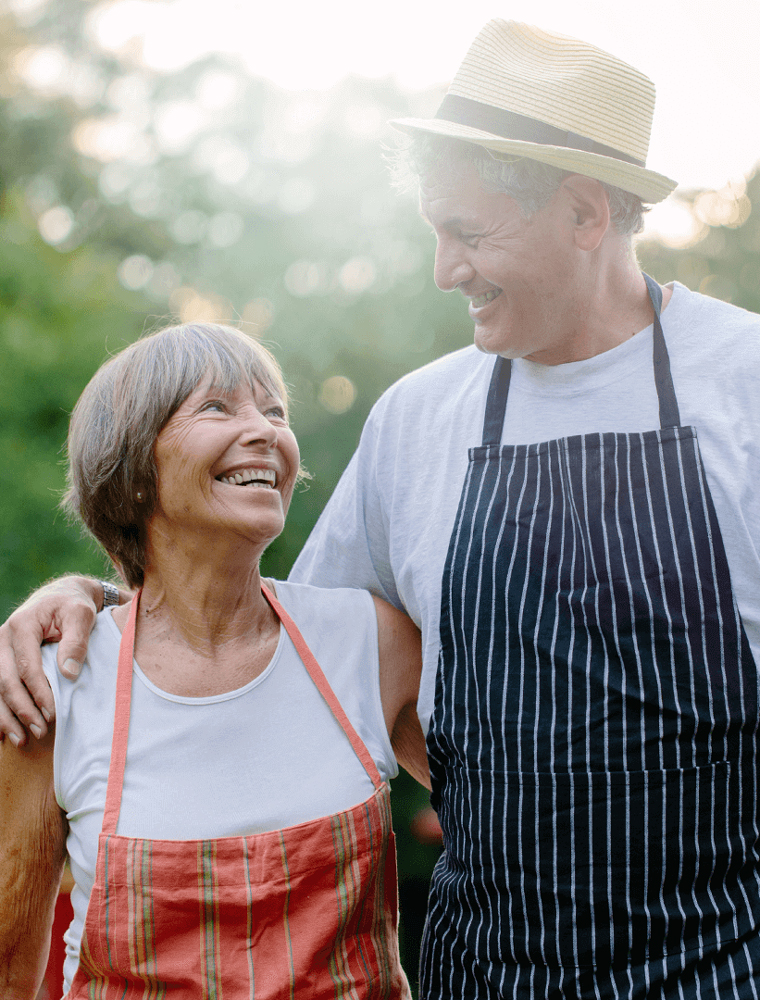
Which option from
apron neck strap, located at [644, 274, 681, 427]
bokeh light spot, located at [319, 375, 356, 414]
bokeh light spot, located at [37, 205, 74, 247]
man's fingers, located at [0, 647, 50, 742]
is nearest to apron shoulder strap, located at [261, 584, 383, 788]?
man's fingers, located at [0, 647, 50, 742]

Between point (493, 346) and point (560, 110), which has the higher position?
point (560, 110)

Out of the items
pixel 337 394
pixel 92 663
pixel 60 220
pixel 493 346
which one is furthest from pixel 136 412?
pixel 60 220

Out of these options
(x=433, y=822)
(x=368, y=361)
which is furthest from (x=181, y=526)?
(x=433, y=822)

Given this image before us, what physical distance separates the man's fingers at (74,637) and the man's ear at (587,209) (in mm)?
1195

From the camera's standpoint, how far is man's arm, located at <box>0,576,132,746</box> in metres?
1.61

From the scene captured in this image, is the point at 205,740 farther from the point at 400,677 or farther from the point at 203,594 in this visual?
the point at 400,677

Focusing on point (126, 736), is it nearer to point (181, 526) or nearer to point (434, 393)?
point (181, 526)

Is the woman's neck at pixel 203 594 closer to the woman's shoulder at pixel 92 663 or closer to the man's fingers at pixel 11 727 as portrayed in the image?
the woman's shoulder at pixel 92 663

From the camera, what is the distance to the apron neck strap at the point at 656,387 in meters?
1.69

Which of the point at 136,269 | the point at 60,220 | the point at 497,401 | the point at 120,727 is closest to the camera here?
the point at 120,727

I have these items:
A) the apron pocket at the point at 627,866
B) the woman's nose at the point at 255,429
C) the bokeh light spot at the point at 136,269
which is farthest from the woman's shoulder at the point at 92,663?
the bokeh light spot at the point at 136,269

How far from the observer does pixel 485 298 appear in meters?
1.79

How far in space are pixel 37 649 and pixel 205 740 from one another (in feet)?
1.16

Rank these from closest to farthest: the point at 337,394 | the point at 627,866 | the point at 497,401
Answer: the point at 627,866 < the point at 497,401 < the point at 337,394
